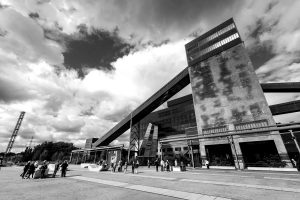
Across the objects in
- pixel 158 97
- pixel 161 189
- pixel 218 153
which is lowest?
pixel 161 189

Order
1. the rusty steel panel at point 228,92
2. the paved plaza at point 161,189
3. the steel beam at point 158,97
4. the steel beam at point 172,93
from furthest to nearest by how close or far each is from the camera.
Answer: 1. the steel beam at point 158,97
2. the steel beam at point 172,93
3. the rusty steel panel at point 228,92
4. the paved plaza at point 161,189

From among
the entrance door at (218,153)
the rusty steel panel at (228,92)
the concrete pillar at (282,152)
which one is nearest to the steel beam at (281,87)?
the rusty steel panel at (228,92)

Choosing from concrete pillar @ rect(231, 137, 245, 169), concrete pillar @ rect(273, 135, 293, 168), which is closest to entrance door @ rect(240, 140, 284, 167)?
concrete pillar @ rect(231, 137, 245, 169)

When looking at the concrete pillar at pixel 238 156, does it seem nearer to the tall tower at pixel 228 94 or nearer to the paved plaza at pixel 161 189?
the tall tower at pixel 228 94

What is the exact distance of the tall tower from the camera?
24.3 metres

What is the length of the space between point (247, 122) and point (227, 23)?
23023 mm

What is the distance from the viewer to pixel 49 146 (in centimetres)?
11706

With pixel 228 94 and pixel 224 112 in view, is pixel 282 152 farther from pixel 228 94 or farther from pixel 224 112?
pixel 228 94

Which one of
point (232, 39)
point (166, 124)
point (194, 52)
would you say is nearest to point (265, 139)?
point (232, 39)

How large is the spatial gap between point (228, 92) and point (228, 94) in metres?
0.42

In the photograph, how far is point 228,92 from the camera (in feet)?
93.1

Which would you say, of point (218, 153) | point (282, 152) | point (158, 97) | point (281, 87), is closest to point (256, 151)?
point (282, 152)

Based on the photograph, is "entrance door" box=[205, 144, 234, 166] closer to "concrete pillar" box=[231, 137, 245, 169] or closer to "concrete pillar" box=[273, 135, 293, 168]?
"concrete pillar" box=[231, 137, 245, 169]

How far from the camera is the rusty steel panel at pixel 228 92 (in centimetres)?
2552
